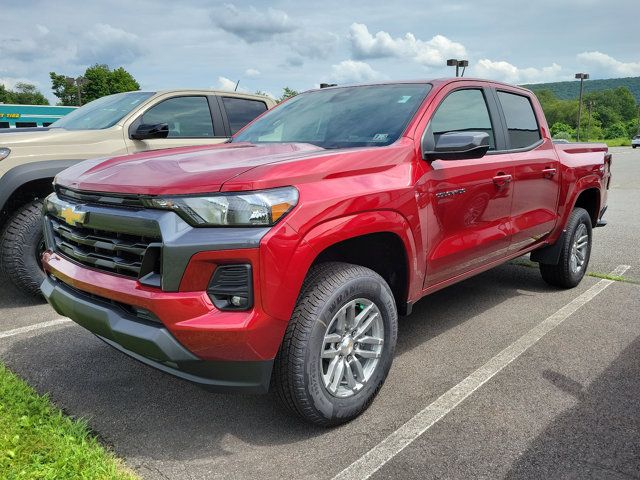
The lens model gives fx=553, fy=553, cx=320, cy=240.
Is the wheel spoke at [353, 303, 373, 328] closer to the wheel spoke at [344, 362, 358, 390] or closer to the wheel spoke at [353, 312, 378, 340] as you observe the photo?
the wheel spoke at [353, 312, 378, 340]

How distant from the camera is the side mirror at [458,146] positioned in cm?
297

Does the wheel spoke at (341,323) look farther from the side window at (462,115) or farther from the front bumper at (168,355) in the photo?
the side window at (462,115)

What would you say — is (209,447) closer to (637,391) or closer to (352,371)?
(352,371)

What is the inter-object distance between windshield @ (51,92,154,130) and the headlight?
11.7 ft

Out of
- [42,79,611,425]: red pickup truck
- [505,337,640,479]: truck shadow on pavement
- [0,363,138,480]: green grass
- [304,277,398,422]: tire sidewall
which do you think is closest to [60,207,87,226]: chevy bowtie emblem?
[42,79,611,425]: red pickup truck

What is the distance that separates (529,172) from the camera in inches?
160

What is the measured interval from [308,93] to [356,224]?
194cm

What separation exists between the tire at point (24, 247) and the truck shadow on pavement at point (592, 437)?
3.92m

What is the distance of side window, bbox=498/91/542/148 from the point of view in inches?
162

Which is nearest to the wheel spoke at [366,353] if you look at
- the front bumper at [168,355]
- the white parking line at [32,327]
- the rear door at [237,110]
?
the front bumper at [168,355]

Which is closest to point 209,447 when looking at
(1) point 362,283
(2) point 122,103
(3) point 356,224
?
(1) point 362,283

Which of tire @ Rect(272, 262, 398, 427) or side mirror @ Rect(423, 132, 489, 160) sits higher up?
side mirror @ Rect(423, 132, 489, 160)

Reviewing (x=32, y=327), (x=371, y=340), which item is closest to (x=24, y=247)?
(x=32, y=327)

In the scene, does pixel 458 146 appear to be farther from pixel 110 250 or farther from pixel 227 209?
pixel 110 250
